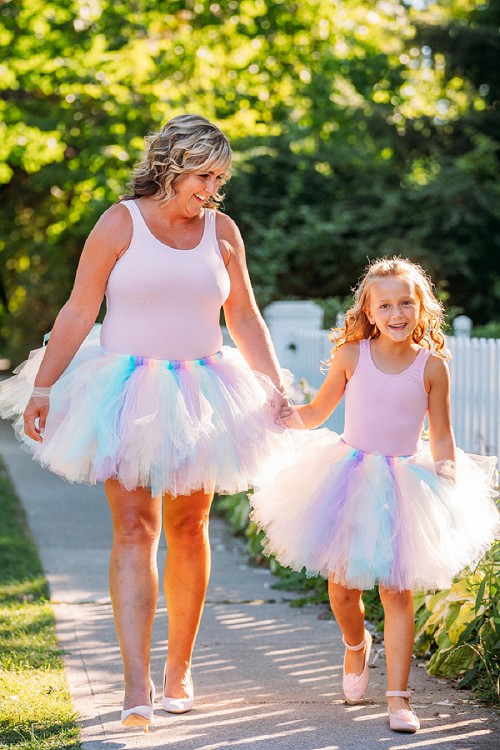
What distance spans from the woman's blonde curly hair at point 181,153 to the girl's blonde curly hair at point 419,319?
0.70 m

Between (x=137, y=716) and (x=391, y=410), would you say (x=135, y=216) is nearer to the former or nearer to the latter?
(x=391, y=410)

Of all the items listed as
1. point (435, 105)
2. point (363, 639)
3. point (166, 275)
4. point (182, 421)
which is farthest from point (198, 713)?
point (435, 105)

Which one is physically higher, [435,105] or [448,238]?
[435,105]

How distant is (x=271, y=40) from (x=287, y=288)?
3.54 meters

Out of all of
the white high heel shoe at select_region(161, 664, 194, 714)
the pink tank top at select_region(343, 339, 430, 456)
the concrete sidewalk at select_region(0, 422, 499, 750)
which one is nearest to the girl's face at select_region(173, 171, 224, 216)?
the pink tank top at select_region(343, 339, 430, 456)

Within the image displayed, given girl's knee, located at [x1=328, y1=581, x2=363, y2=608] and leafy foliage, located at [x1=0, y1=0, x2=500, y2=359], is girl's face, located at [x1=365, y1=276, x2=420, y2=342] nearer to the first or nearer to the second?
girl's knee, located at [x1=328, y1=581, x2=363, y2=608]

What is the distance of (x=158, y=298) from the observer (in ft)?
11.9

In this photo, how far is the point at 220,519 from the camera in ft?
28.7

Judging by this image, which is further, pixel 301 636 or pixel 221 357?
pixel 301 636

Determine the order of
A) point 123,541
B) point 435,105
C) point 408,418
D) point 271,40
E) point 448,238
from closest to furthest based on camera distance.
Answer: point 123,541
point 408,418
point 271,40
point 448,238
point 435,105

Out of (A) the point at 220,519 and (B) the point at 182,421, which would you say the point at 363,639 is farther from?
(A) the point at 220,519

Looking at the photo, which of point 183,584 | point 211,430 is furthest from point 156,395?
point 183,584

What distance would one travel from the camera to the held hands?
365 cm

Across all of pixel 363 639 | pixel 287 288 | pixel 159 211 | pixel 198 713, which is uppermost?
pixel 287 288
